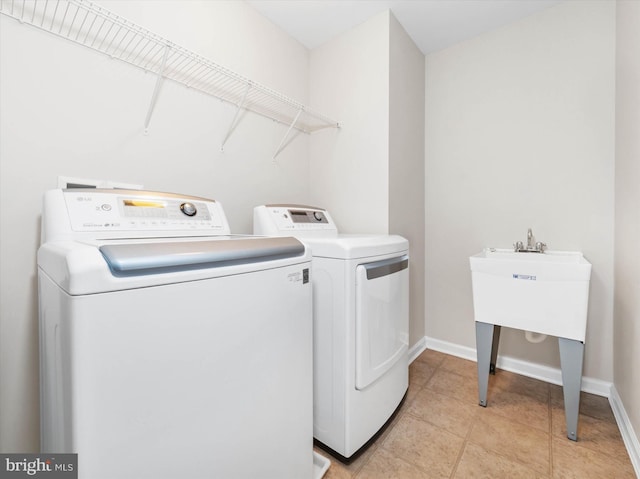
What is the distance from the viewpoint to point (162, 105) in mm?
1355

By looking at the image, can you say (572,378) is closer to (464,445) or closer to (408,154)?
(464,445)

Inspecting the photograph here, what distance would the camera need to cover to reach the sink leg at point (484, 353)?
1.53 m

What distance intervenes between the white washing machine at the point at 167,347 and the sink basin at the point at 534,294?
Answer: 3.51 ft

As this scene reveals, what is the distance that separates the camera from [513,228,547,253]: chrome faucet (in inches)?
69.9

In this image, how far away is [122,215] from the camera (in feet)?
3.12

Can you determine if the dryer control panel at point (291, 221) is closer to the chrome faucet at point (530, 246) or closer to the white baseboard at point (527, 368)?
the chrome faucet at point (530, 246)

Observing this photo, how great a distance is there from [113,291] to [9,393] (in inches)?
34.8

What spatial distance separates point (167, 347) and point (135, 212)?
22.8 inches

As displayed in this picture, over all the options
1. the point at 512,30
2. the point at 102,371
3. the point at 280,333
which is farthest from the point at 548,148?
the point at 102,371

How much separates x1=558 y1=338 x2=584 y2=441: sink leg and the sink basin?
5 cm

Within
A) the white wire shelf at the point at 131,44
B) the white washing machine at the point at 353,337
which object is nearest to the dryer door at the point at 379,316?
the white washing machine at the point at 353,337

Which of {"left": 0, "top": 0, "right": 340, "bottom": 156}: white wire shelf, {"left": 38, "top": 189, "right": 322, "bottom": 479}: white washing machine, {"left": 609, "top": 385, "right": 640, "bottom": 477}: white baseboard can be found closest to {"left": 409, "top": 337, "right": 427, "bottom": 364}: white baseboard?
{"left": 609, "top": 385, "right": 640, "bottom": 477}: white baseboard

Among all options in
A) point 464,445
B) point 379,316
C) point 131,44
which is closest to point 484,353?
point 464,445

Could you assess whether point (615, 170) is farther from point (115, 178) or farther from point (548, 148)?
point (115, 178)
